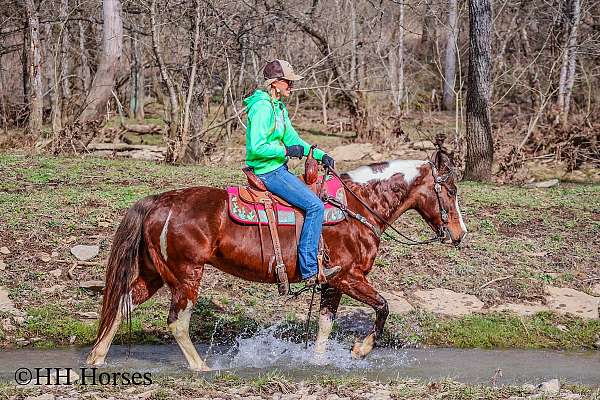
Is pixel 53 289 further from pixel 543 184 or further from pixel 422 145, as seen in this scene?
pixel 422 145

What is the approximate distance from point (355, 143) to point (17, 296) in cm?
1371

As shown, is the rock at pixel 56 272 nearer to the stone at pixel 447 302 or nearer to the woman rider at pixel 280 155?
the woman rider at pixel 280 155

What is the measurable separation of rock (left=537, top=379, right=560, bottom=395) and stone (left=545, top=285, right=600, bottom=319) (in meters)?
2.91

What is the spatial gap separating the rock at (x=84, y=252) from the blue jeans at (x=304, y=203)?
3823mm

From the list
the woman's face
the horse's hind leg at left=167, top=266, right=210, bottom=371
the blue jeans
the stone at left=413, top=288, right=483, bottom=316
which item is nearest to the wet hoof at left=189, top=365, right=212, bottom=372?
the horse's hind leg at left=167, top=266, right=210, bottom=371

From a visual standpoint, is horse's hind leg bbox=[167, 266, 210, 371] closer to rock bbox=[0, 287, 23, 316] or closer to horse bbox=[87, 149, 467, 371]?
horse bbox=[87, 149, 467, 371]

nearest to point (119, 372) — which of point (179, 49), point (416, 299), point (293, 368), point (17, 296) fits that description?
point (293, 368)

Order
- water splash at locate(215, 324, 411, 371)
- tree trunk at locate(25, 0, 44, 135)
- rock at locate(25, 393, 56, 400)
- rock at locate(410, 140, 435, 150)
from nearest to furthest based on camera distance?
rock at locate(25, 393, 56, 400)
water splash at locate(215, 324, 411, 371)
tree trunk at locate(25, 0, 44, 135)
rock at locate(410, 140, 435, 150)

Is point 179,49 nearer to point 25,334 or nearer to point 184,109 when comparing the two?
point 184,109

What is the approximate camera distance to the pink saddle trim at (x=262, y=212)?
7289 millimetres

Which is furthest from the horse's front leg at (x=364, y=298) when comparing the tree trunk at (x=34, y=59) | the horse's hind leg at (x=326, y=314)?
the tree trunk at (x=34, y=59)

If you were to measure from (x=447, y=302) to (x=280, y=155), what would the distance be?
3728 millimetres

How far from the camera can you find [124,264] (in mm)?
7242

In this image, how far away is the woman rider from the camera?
7.05m
